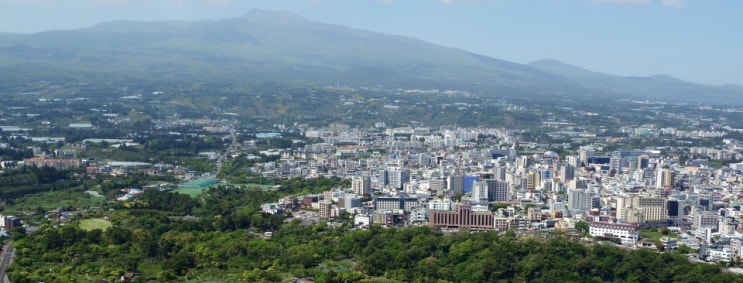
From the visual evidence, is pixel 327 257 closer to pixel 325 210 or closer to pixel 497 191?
pixel 325 210

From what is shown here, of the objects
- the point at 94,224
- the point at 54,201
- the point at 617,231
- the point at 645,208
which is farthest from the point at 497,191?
the point at 54,201

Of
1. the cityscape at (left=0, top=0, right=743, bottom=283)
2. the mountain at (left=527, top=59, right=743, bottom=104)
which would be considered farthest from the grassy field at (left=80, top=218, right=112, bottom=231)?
Answer: the mountain at (left=527, top=59, right=743, bottom=104)

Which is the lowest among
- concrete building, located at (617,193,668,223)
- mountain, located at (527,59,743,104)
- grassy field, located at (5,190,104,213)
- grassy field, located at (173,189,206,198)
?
mountain, located at (527,59,743,104)

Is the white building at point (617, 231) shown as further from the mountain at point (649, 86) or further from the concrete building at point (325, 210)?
the mountain at point (649, 86)

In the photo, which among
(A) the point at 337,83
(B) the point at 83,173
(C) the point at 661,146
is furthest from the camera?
(A) the point at 337,83

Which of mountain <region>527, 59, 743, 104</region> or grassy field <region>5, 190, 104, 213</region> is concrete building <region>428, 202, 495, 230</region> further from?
mountain <region>527, 59, 743, 104</region>

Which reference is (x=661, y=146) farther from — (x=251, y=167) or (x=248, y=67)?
(x=248, y=67)

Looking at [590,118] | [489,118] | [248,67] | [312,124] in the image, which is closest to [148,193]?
[312,124]
